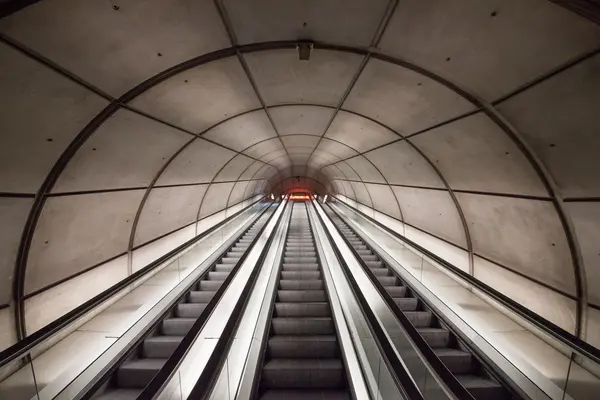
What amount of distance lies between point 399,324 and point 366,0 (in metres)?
2.98

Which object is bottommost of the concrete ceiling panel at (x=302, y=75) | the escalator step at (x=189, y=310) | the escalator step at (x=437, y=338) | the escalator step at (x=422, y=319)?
the escalator step at (x=437, y=338)

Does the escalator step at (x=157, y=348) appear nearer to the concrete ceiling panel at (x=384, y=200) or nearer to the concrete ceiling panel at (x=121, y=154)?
the concrete ceiling panel at (x=121, y=154)

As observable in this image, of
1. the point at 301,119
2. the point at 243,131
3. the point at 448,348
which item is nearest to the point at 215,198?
the point at 243,131

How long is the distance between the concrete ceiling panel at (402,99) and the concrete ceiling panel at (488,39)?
0.87ft

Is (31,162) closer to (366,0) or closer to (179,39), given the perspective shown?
(179,39)

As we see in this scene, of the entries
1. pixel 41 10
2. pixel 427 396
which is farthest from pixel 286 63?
pixel 427 396

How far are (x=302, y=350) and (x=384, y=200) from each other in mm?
7261

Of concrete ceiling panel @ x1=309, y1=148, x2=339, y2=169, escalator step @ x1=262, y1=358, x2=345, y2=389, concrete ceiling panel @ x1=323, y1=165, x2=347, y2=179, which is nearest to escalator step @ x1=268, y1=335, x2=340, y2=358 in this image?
escalator step @ x1=262, y1=358, x2=345, y2=389

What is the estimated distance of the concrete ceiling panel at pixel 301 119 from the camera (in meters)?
5.26

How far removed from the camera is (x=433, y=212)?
658cm

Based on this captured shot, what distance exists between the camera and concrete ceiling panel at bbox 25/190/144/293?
3602 mm

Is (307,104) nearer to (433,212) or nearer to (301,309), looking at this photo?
(301,309)

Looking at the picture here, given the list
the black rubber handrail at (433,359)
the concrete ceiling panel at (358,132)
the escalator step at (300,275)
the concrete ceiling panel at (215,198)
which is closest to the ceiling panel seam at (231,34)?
the concrete ceiling panel at (358,132)

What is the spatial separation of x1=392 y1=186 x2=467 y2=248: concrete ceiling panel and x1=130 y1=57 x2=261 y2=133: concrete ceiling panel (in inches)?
160
